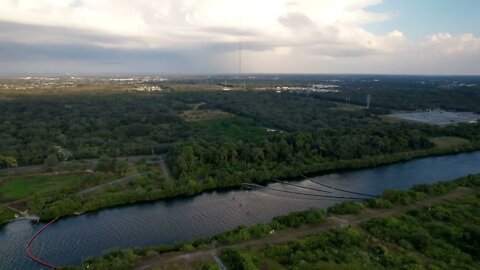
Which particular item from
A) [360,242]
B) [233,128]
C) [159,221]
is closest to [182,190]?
[159,221]

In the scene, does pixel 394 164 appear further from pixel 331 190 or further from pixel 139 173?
pixel 139 173

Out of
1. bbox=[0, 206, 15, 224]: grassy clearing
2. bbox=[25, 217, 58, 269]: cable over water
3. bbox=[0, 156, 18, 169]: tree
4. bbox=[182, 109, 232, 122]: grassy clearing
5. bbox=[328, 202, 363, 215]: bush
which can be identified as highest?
bbox=[182, 109, 232, 122]: grassy clearing

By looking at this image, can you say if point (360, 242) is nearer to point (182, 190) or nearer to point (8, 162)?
point (182, 190)

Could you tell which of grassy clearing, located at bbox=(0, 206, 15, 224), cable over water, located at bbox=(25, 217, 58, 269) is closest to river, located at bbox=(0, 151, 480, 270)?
cable over water, located at bbox=(25, 217, 58, 269)

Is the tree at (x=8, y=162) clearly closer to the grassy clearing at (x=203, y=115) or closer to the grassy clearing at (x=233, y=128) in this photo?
the grassy clearing at (x=233, y=128)

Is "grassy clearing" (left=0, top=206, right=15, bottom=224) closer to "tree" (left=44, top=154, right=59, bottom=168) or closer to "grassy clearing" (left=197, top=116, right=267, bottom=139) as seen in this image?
"tree" (left=44, top=154, right=59, bottom=168)
